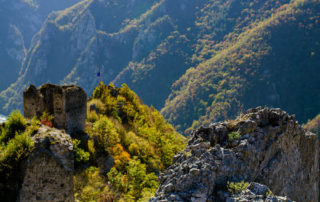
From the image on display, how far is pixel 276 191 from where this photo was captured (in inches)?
609

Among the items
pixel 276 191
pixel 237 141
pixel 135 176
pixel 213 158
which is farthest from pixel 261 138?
pixel 135 176

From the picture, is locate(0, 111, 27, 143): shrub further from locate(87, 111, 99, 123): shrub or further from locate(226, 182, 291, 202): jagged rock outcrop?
locate(87, 111, 99, 123): shrub

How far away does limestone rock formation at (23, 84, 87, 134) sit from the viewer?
82.7ft

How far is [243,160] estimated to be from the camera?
1366 cm

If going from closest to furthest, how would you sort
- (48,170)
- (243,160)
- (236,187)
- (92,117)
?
(236,187) → (48,170) → (243,160) → (92,117)

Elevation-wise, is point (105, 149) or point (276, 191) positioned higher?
point (105, 149)

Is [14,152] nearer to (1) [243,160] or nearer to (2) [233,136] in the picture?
(2) [233,136]

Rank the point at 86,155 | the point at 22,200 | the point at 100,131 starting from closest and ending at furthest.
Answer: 1. the point at 22,200
2. the point at 86,155
3. the point at 100,131

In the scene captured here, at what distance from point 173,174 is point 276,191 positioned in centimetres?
638

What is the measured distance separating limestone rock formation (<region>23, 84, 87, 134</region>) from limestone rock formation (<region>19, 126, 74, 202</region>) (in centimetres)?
1125

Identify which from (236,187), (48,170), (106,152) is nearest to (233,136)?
(236,187)

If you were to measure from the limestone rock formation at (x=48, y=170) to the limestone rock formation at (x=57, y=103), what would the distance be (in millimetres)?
11248

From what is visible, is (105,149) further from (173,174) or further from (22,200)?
(173,174)

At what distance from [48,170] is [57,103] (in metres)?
12.8
